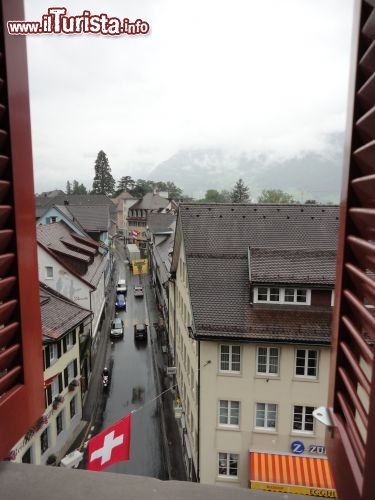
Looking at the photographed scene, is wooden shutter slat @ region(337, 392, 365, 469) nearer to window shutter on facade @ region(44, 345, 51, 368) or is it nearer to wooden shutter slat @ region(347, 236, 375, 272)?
wooden shutter slat @ region(347, 236, 375, 272)

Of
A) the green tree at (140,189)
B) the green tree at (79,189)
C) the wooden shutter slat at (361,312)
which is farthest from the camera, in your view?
the green tree at (79,189)

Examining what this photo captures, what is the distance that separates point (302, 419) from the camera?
569 inches

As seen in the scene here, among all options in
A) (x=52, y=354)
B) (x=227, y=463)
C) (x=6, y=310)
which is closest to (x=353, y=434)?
(x=6, y=310)

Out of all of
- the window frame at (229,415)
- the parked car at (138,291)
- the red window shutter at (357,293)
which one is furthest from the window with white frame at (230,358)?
the parked car at (138,291)

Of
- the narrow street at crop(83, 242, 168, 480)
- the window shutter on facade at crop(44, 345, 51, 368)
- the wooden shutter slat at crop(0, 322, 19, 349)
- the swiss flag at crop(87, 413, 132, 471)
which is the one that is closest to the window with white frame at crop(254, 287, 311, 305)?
the swiss flag at crop(87, 413, 132, 471)

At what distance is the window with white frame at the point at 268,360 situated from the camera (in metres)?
14.3

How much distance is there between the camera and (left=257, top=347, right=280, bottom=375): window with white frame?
1429cm

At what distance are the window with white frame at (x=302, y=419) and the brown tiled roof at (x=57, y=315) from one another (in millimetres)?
9634

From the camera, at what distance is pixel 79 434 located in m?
20.4

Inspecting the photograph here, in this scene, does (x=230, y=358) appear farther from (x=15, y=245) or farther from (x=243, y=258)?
(x=15, y=245)

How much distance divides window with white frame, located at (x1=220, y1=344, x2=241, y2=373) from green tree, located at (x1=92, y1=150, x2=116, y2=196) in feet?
326

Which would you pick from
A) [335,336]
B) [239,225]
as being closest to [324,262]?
[239,225]

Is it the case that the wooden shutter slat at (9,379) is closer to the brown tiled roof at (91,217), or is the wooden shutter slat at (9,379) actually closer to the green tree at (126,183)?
the brown tiled roof at (91,217)

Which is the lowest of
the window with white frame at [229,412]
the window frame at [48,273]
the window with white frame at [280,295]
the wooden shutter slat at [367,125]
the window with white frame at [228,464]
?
the window with white frame at [228,464]
